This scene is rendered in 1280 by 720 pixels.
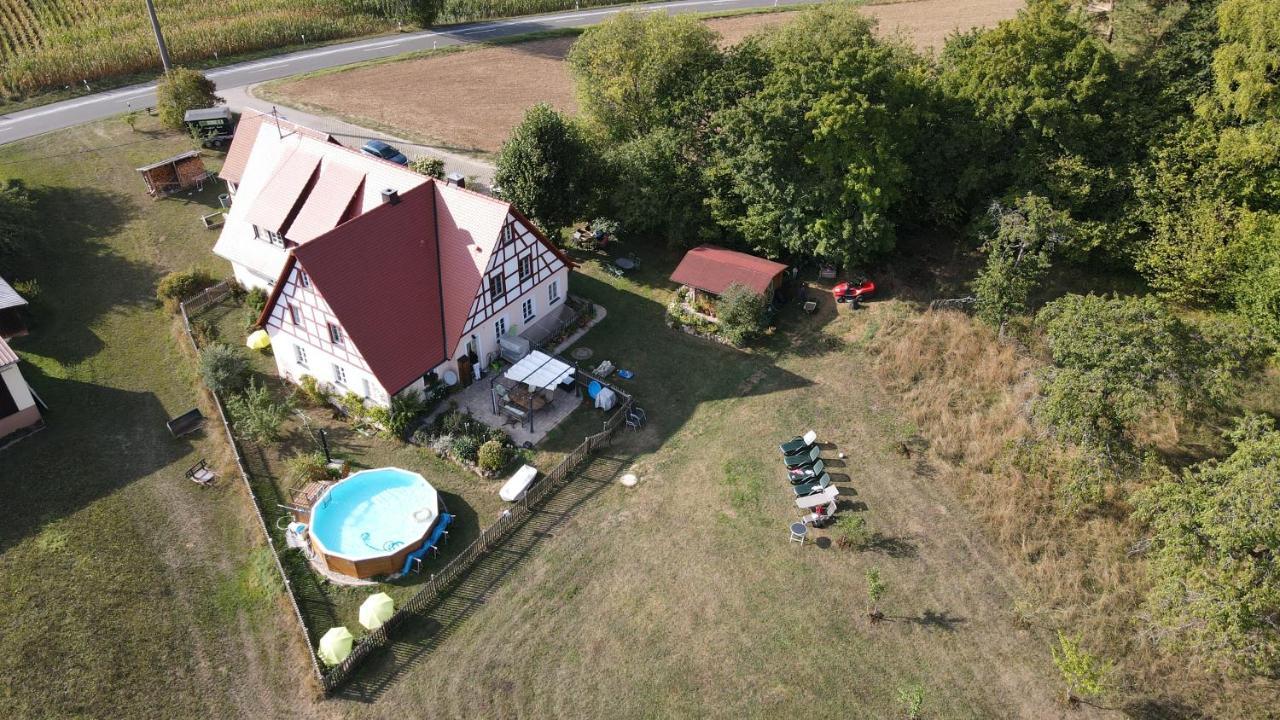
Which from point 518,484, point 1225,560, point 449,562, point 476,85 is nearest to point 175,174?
point 476,85

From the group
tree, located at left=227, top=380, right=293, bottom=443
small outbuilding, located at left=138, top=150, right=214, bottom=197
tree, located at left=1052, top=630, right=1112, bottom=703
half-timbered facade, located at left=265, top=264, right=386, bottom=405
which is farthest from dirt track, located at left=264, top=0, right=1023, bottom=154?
tree, located at left=1052, top=630, right=1112, bottom=703

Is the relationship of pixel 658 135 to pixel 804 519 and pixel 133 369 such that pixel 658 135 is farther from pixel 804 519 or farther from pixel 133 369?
pixel 133 369

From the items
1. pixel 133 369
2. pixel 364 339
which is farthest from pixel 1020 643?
pixel 133 369

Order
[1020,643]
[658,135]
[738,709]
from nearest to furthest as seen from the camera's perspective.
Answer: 1. [738,709]
2. [1020,643]
3. [658,135]

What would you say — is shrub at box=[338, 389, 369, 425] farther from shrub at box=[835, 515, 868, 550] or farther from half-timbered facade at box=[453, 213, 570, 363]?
shrub at box=[835, 515, 868, 550]

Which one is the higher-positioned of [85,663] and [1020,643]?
[1020,643]

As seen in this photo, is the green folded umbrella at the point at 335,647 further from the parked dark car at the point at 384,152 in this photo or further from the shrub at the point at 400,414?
the parked dark car at the point at 384,152

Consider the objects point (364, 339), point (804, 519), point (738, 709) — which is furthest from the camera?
point (364, 339)

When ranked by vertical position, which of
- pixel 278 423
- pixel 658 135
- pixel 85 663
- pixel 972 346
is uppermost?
pixel 658 135
